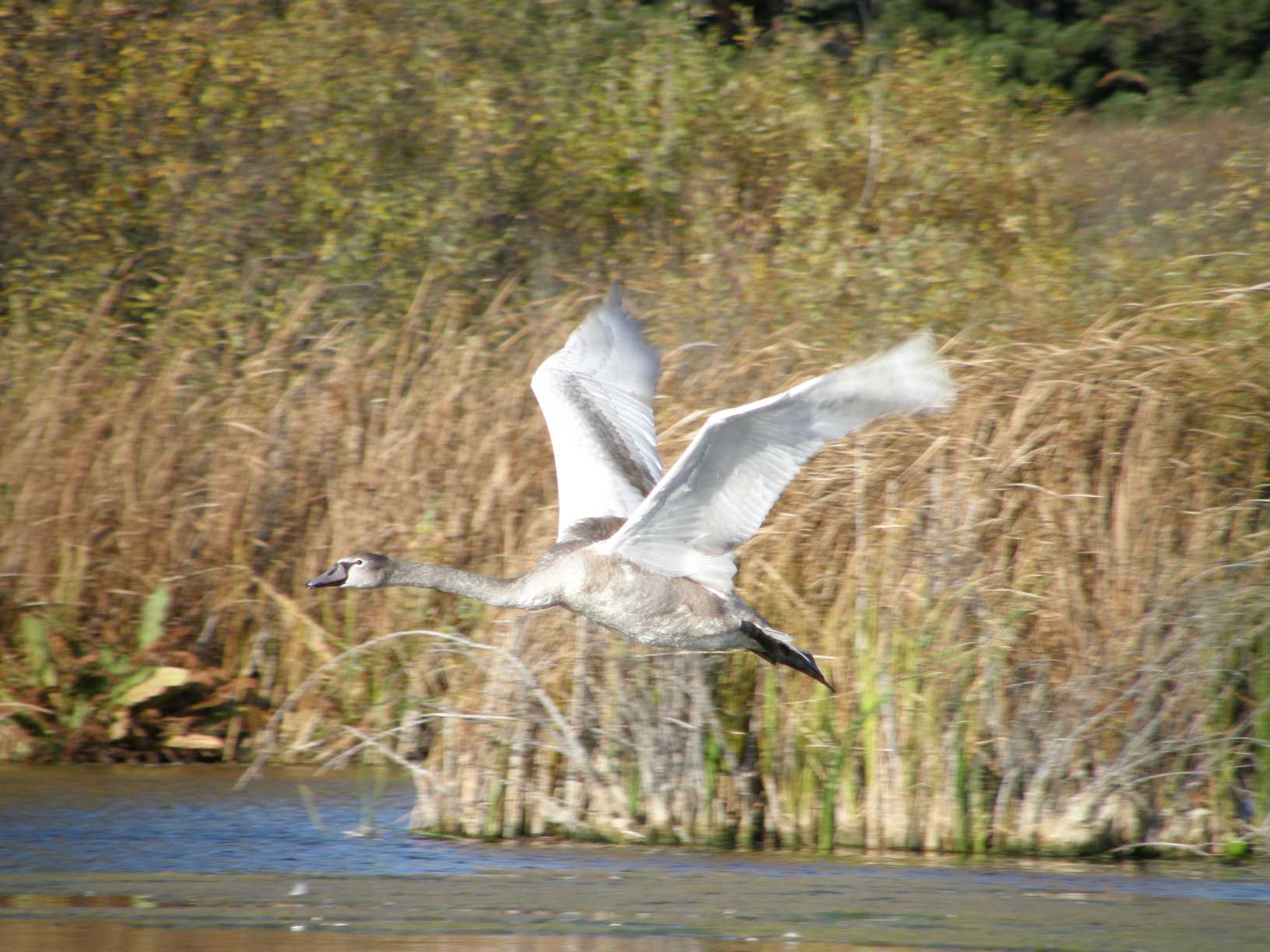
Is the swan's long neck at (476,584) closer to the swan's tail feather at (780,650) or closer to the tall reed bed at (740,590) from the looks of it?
the tall reed bed at (740,590)

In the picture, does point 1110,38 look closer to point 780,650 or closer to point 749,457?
point 780,650

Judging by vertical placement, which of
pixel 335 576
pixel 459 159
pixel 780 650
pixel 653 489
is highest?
pixel 459 159

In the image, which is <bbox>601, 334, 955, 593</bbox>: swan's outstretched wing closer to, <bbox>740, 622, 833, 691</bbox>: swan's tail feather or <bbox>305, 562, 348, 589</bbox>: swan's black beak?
<bbox>740, 622, 833, 691</bbox>: swan's tail feather

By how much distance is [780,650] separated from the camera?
711cm

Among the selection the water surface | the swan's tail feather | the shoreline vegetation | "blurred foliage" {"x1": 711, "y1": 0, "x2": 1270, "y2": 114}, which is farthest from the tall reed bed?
"blurred foliage" {"x1": 711, "y1": 0, "x2": 1270, "y2": 114}

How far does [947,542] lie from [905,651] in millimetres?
491

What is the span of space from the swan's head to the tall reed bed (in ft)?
1.51

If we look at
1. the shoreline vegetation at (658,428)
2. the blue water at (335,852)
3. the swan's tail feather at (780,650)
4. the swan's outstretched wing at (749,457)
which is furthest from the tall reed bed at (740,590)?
the swan's outstretched wing at (749,457)

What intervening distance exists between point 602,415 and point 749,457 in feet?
4.42

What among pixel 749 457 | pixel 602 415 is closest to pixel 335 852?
pixel 602 415

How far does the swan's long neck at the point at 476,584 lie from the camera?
6.99 metres

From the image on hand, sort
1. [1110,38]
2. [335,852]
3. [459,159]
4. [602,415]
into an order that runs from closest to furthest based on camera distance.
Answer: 1. [335,852]
2. [602,415]
3. [459,159]
4. [1110,38]

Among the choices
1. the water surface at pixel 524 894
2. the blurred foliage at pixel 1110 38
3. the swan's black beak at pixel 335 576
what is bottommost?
the water surface at pixel 524 894

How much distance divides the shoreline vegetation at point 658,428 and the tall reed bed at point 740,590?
23 mm
